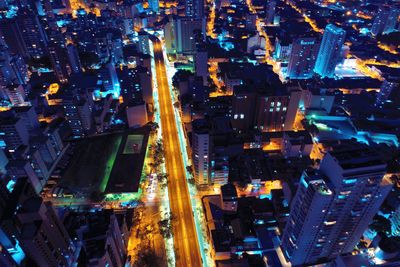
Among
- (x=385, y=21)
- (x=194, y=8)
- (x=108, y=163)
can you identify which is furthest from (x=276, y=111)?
(x=385, y=21)

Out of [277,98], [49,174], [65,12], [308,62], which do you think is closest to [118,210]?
[49,174]

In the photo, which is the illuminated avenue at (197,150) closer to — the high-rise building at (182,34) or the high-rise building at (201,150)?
the high-rise building at (201,150)

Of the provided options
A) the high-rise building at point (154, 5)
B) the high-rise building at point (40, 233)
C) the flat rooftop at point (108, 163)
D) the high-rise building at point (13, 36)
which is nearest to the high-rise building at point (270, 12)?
the high-rise building at point (154, 5)

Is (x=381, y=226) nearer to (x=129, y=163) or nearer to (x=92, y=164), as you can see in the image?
(x=129, y=163)

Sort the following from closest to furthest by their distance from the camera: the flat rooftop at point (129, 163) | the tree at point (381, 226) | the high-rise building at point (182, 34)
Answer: the tree at point (381, 226) → the flat rooftop at point (129, 163) → the high-rise building at point (182, 34)

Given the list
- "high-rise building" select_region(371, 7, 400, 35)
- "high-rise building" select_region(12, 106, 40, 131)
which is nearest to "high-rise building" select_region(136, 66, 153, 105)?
"high-rise building" select_region(12, 106, 40, 131)

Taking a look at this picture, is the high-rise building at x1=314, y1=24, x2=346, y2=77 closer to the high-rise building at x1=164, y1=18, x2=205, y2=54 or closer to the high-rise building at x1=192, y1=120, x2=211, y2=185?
the high-rise building at x1=164, y1=18, x2=205, y2=54

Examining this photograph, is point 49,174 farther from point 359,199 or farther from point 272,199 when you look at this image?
point 359,199
